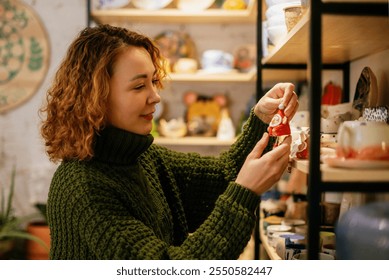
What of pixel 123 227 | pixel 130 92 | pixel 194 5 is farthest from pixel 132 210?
pixel 194 5

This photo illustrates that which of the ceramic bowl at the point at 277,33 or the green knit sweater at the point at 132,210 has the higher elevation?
the ceramic bowl at the point at 277,33

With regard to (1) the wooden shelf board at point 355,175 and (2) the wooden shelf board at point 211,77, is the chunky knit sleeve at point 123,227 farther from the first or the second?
(2) the wooden shelf board at point 211,77

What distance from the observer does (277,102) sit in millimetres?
1211

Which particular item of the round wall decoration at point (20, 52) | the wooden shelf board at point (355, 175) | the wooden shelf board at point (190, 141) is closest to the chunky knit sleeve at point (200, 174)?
the wooden shelf board at point (355, 175)

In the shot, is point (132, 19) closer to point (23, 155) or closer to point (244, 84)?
point (244, 84)

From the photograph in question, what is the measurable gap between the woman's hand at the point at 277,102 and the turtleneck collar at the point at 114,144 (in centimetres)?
33

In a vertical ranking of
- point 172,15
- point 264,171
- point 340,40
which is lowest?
point 264,171

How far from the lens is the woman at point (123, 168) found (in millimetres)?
979

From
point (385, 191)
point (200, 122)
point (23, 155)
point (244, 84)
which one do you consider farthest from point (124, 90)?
point (23, 155)

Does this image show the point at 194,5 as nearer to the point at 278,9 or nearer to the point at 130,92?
the point at 278,9

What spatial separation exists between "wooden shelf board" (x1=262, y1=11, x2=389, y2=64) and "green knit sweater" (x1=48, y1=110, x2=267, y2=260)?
24 cm

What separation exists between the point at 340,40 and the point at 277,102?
21cm

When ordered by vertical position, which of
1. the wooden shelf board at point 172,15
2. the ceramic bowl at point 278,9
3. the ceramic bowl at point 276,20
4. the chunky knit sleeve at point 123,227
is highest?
the wooden shelf board at point 172,15
